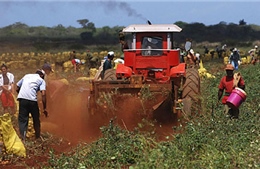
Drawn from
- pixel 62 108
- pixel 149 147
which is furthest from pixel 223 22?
pixel 149 147

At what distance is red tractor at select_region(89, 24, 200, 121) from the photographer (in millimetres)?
11773

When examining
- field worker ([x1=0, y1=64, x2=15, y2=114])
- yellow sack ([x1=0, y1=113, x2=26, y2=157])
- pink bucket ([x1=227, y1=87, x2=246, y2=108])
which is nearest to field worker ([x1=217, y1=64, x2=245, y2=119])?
pink bucket ([x1=227, y1=87, x2=246, y2=108])

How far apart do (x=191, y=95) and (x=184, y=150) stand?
4.08 m

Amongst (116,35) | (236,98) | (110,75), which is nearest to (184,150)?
(236,98)

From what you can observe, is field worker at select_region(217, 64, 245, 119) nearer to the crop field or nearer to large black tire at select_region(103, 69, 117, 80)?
the crop field

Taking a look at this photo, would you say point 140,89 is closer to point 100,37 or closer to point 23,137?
point 23,137

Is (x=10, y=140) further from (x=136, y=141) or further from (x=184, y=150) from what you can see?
(x=184, y=150)

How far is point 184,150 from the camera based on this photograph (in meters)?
8.16

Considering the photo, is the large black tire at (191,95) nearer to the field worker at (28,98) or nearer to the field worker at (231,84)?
the field worker at (231,84)

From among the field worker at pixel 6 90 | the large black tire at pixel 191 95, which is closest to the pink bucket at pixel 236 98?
the large black tire at pixel 191 95

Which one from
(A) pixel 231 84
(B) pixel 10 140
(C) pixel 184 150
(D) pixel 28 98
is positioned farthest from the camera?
(A) pixel 231 84

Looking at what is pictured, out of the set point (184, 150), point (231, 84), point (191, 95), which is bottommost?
point (184, 150)

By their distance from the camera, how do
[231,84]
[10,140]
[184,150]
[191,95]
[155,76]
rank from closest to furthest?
1. [184,150]
2. [10,140]
3. [231,84]
4. [191,95]
5. [155,76]

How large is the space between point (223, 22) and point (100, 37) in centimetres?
2421
